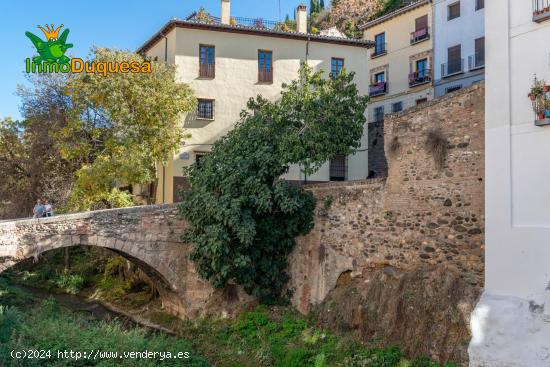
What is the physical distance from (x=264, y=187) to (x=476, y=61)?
14.3m

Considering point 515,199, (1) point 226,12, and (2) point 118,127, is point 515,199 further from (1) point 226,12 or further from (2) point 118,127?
(1) point 226,12

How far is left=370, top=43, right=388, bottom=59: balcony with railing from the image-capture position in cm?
2792

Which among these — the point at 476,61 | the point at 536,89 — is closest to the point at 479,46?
the point at 476,61

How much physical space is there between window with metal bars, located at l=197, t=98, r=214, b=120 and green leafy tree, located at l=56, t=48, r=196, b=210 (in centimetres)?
161

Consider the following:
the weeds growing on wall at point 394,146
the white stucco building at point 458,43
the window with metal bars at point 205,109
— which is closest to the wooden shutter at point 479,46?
the white stucco building at point 458,43

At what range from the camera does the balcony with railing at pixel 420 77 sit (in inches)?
1000

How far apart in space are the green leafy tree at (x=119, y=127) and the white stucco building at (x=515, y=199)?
12026 mm

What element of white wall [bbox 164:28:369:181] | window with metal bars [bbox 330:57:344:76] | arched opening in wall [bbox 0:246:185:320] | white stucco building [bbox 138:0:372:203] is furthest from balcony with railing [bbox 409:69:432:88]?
arched opening in wall [bbox 0:246:185:320]

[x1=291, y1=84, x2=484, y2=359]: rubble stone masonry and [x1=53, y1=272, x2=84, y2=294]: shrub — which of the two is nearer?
[x1=291, y1=84, x2=484, y2=359]: rubble stone masonry

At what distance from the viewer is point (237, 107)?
21062 mm

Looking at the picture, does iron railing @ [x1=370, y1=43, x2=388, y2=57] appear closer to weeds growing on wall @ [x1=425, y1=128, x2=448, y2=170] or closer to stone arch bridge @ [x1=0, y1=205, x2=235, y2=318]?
stone arch bridge @ [x1=0, y1=205, x2=235, y2=318]

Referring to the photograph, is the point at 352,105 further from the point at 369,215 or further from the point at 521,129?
the point at 521,129

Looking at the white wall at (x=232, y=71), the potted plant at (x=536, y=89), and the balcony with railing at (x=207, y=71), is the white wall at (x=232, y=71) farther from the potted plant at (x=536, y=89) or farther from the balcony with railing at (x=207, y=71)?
the potted plant at (x=536, y=89)

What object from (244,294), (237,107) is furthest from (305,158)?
(237,107)
